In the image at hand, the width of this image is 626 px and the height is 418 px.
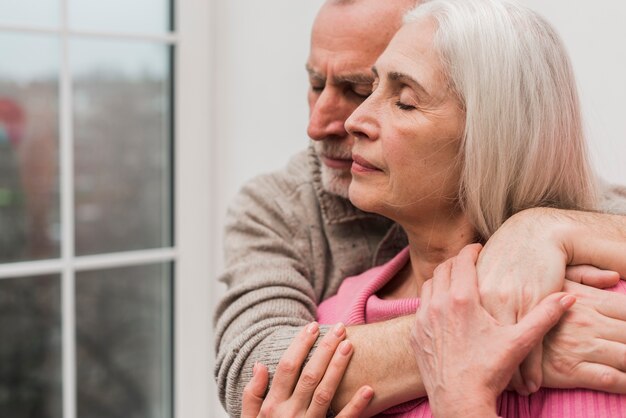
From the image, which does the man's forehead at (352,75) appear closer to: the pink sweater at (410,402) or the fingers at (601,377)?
the pink sweater at (410,402)

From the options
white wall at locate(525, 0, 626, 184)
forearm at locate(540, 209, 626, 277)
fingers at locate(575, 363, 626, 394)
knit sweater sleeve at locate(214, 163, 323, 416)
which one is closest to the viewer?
fingers at locate(575, 363, 626, 394)

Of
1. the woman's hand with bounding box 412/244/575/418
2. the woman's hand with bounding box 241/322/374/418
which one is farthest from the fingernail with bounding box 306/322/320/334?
the woman's hand with bounding box 412/244/575/418

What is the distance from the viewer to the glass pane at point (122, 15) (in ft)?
8.14

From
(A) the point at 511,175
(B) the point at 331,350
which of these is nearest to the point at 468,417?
(B) the point at 331,350

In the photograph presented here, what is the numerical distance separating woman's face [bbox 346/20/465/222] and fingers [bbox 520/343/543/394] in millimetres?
320

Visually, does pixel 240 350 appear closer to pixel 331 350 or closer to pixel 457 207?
pixel 331 350

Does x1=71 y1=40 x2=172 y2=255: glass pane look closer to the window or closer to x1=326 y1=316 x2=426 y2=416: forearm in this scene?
the window

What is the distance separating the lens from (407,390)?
1.22 metres

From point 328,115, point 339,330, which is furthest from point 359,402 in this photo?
point 328,115

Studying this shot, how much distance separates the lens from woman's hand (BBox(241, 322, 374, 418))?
1.24 metres

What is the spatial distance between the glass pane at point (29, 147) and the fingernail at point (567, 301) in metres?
1.83

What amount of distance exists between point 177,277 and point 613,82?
168 centimetres

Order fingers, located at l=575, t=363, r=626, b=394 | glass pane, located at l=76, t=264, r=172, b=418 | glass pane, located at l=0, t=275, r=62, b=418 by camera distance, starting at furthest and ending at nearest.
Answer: glass pane, located at l=76, t=264, r=172, b=418 < glass pane, located at l=0, t=275, r=62, b=418 < fingers, located at l=575, t=363, r=626, b=394

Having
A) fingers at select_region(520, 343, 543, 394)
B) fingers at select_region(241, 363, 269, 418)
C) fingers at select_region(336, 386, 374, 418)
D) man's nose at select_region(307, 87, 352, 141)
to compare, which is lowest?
fingers at select_region(241, 363, 269, 418)
